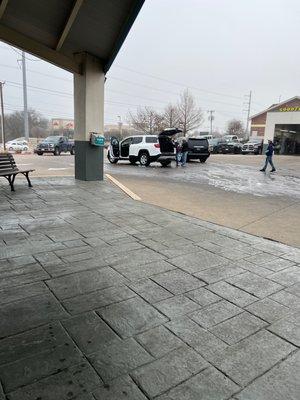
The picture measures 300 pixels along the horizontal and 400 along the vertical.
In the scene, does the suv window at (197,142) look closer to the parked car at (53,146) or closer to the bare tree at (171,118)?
the parked car at (53,146)

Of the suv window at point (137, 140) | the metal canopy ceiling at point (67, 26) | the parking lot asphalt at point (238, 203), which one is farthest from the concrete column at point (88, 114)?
the suv window at point (137, 140)

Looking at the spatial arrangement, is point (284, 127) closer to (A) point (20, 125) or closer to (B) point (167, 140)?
(B) point (167, 140)

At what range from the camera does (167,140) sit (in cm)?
1892

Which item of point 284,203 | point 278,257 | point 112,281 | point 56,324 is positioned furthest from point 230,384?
point 284,203

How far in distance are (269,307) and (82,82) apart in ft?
29.1

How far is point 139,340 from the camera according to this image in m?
2.64

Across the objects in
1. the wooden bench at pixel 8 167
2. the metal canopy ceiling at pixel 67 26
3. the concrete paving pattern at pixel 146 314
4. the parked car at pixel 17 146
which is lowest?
the parked car at pixel 17 146

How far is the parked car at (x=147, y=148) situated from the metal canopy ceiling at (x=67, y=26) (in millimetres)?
8387

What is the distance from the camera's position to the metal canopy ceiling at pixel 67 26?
320 inches

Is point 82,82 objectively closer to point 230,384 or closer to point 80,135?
point 80,135

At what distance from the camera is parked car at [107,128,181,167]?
18.5 metres

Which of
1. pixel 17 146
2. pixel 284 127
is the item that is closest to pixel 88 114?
pixel 17 146

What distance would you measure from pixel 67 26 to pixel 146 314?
7948 mm

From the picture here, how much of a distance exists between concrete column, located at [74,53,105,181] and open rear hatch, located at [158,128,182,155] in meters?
8.14
